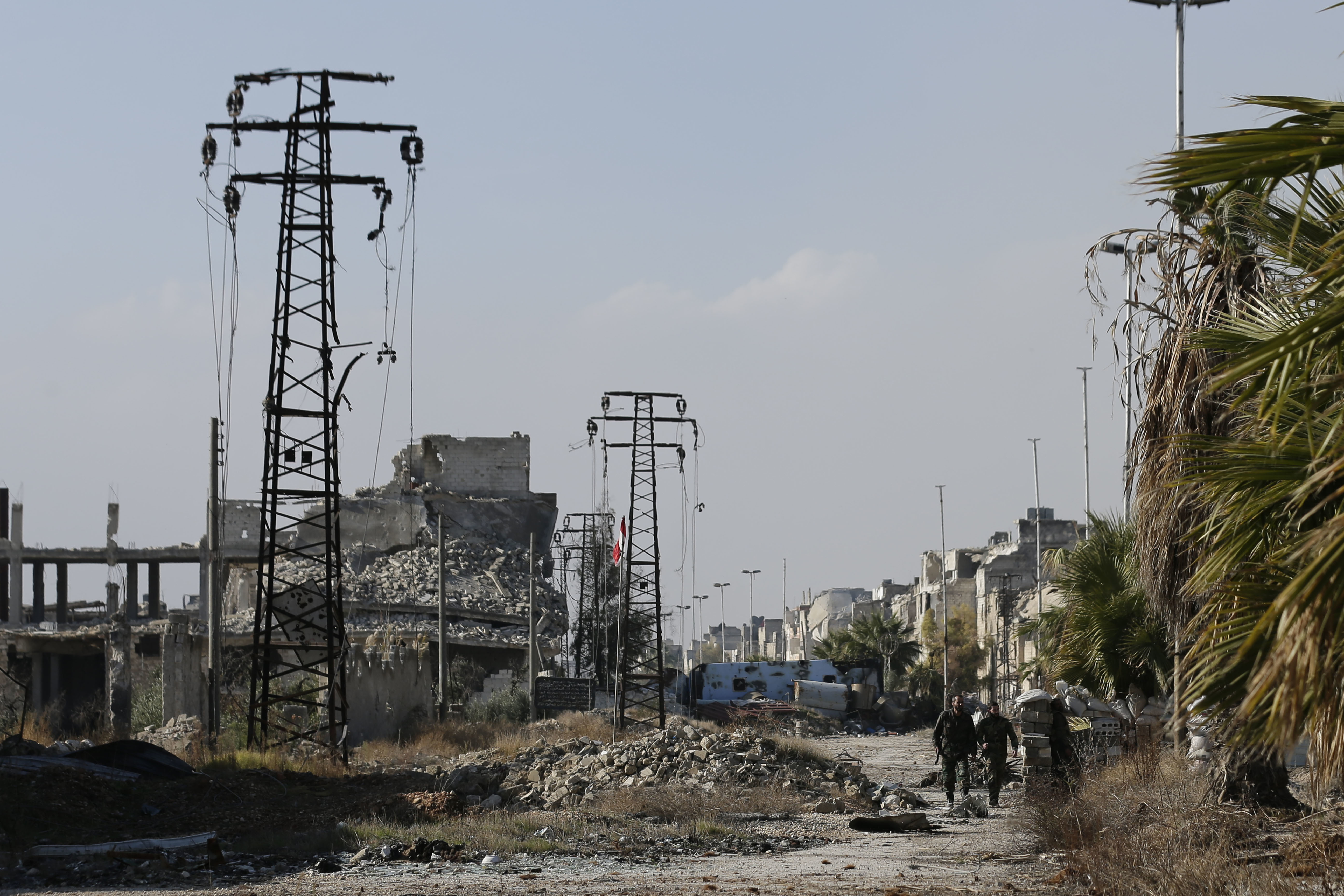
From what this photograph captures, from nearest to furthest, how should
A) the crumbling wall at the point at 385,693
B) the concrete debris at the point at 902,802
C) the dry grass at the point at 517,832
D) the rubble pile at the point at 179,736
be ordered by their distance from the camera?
the dry grass at the point at 517,832 → the concrete debris at the point at 902,802 → the rubble pile at the point at 179,736 → the crumbling wall at the point at 385,693

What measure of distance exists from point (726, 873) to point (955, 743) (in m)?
7.19

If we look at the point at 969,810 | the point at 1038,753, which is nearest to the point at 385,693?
the point at 969,810

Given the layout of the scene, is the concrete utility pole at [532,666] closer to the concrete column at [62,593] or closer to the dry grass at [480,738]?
the dry grass at [480,738]

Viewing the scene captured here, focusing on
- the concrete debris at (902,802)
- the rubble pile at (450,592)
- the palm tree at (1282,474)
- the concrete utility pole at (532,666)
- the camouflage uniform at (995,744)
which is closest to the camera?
the palm tree at (1282,474)

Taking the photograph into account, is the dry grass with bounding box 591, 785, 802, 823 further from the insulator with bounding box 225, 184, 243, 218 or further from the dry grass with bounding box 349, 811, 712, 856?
the insulator with bounding box 225, 184, 243, 218

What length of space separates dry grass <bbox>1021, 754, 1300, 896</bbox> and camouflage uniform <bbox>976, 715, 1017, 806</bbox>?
10.9ft

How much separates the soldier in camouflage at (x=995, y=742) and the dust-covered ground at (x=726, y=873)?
2025 mm

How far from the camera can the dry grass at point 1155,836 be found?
29.5ft

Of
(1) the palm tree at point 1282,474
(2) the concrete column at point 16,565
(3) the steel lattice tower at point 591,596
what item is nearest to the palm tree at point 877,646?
(3) the steel lattice tower at point 591,596

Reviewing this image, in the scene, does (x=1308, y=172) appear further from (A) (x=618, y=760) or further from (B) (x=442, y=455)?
(B) (x=442, y=455)

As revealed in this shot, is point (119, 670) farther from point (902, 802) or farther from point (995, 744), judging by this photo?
point (995, 744)

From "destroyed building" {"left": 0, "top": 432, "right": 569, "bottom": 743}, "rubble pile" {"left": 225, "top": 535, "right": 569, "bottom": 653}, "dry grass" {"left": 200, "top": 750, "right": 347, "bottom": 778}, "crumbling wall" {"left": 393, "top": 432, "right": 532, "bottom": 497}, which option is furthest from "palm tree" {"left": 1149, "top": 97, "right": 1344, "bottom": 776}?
"crumbling wall" {"left": 393, "top": 432, "right": 532, "bottom": 497}

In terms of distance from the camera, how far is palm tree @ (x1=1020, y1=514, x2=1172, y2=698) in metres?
20.6

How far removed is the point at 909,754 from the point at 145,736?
2063 centimetres
